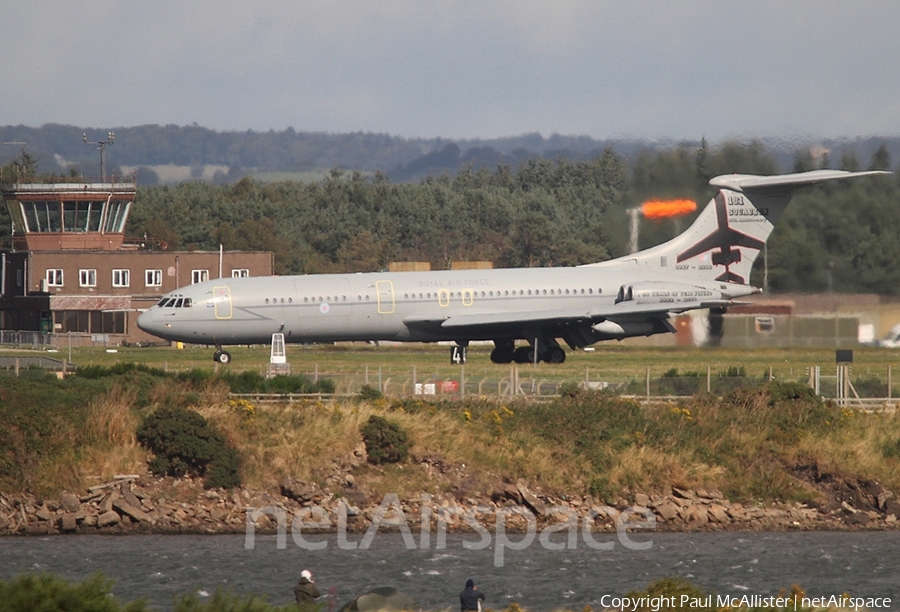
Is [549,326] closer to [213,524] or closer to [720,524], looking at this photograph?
[720,524]

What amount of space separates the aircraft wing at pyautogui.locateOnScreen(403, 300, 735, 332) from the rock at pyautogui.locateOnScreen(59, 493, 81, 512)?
1855cm

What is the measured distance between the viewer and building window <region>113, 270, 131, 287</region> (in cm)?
8025

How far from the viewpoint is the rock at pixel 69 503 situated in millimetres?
33375

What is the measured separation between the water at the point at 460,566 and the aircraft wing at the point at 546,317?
1572 cm

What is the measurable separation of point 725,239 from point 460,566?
26.4 metres

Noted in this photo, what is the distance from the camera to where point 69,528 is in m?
32.8

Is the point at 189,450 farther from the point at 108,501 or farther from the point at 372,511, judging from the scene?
the point at 372,511

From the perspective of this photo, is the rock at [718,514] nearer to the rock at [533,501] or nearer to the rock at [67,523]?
the rock at [533,501]

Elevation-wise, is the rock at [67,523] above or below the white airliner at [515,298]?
below

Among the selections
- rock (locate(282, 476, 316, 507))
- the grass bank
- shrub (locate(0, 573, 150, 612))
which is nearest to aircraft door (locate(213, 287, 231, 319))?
the grass bank

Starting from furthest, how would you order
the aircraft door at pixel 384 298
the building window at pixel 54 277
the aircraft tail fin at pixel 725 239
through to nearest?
the building window at pixel 54 277 → the aircraft tail fin at pixel 725 239 → the aircraft door at pixel 384 298

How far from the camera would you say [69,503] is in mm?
33438

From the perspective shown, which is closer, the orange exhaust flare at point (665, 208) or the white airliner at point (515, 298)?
the white airliner at point (515, 298)

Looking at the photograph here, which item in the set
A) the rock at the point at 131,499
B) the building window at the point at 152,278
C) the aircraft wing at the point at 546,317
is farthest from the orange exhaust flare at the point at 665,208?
the building window at the point at 152,278
